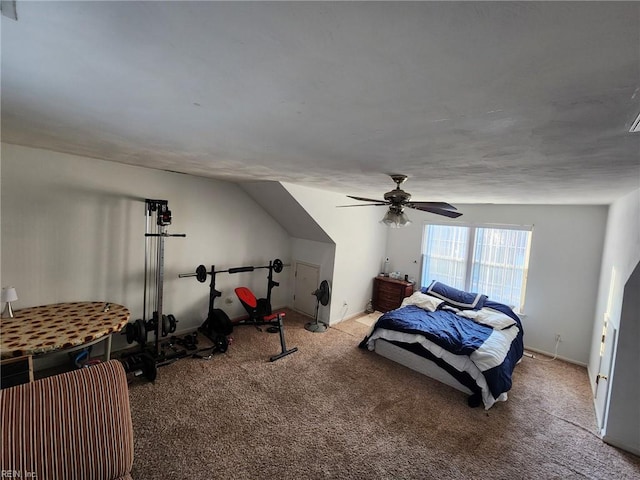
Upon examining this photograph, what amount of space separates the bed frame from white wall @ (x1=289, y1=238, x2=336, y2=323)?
1276 millimetres

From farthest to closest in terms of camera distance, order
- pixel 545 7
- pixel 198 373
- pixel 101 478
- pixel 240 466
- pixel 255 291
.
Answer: pixel 255 291 < pixel 198 373 < pixel 240 466 < pixel 101 478 < pixel 545 7

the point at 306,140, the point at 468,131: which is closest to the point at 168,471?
the point at 306,140

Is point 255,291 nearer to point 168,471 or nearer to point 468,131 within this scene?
point 168,471

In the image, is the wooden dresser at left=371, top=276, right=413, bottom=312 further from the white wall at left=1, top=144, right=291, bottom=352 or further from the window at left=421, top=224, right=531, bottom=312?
the white wall at left=1, top=144, right=291, bottom=352

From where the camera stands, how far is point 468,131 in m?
1.33

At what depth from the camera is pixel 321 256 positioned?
5027 millimetres

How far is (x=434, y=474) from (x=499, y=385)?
1.34m

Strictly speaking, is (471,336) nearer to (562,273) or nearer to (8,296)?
(562,273)

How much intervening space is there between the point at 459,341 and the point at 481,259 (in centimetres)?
216

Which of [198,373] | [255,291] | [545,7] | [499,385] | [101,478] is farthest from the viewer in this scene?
[255,291]

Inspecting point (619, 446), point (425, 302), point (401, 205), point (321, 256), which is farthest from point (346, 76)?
point (425, 302)

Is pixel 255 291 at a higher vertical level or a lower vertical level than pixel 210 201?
lower

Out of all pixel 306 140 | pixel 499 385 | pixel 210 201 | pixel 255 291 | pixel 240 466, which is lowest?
pixel 240 466

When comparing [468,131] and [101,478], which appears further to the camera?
[101,478]
